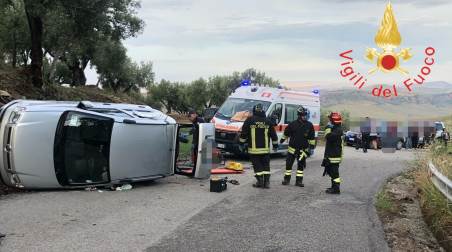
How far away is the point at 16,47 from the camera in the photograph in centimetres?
3691

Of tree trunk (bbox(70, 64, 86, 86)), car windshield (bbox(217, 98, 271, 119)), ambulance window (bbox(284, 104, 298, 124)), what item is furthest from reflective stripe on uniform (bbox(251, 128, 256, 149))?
tree trunk (bbox(70, 64, 86, 86))

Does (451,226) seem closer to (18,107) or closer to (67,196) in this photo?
(67,196)

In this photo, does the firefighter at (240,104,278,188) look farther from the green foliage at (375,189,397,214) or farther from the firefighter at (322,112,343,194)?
the green foliage at (375,189,397,214)

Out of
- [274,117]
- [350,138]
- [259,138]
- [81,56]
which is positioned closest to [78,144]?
[259,138]

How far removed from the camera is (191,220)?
7254mm

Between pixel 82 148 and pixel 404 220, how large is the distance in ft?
18.4

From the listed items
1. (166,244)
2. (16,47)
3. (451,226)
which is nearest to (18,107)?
(166,244)

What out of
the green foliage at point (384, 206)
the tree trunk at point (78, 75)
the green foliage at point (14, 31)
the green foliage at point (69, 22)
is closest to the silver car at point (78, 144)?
the green foliage at point (384, 206)

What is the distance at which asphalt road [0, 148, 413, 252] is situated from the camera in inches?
239

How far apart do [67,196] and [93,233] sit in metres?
2.64

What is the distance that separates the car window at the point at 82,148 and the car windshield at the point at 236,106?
7.59 metres

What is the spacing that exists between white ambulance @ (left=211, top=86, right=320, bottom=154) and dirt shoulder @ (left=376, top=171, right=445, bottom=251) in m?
5.30

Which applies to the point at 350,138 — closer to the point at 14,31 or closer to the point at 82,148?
the point at 82,148

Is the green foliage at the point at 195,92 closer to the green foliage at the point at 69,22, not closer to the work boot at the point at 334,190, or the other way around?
the green foliage at the point at 69,22
